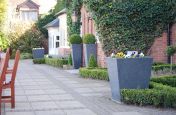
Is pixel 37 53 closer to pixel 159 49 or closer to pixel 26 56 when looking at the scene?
pixel 26 56

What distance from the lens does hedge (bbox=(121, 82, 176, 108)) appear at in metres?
9.16

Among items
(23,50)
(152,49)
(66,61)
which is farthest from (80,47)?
(23,50)

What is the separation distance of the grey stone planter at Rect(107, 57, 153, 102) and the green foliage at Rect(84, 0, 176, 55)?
6.25 m

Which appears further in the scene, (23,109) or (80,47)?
(80,47)

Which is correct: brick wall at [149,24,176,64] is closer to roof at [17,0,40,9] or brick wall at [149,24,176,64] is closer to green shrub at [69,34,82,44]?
green shrub at [69,34,82,44]

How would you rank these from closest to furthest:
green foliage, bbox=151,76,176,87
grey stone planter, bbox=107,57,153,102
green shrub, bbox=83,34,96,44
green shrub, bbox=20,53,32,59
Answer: grey stone planter, bbox=107,57,153,102, green foliage, bbox=151,76,176,87, green shrub, bbox=83,34,96,44, green shrub, bbox=20,53,32,59

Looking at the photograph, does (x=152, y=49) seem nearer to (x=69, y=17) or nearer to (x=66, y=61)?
(x=66, y=61)

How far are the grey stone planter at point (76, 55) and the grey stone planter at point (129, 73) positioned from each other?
12634 millimetres

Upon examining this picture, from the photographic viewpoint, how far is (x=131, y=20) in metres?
16.2

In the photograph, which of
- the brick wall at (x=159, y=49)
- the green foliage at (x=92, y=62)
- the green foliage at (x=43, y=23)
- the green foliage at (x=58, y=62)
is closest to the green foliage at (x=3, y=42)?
the green foliage at (x=43, y=23)

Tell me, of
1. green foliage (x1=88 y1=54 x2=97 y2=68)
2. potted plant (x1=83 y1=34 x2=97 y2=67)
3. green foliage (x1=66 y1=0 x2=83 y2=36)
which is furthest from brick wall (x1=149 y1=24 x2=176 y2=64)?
green foliage (x1=66 y1=0 x2=83 y2=36)

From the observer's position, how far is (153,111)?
889 centimetres

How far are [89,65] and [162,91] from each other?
953 cm

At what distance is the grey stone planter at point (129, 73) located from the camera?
9.75m
